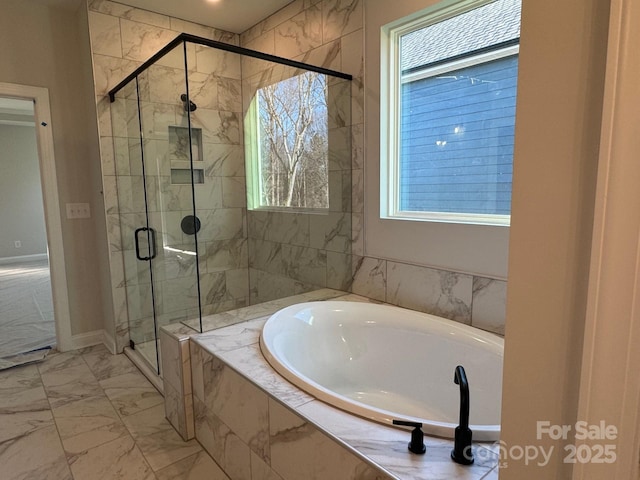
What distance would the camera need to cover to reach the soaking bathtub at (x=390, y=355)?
5.77 ft

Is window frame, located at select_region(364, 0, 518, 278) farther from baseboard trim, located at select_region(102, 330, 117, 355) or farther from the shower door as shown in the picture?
baseboard trim, located at select_region(102, 330, 117, 355)

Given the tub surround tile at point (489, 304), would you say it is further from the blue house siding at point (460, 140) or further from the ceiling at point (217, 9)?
the ceiling at point (217, 9)

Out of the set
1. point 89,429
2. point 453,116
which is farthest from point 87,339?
point 453,116

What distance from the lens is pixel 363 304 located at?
2.32 meters

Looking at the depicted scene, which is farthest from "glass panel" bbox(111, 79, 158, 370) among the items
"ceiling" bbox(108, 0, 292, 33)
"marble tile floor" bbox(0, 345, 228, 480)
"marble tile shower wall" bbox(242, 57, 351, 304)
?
"marble tile shower wall" bbox(242, 57, 351, 304)

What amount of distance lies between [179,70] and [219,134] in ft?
3.18

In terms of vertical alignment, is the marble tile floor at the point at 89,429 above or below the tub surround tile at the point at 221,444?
below

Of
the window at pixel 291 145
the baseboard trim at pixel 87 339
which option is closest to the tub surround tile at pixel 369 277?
the window at pixel 291 145

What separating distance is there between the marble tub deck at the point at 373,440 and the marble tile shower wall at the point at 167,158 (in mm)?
951

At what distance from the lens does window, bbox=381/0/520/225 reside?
74.1 inches

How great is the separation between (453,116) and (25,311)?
4.54m

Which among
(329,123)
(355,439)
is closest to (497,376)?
(355,439)

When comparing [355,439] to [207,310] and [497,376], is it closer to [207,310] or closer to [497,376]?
[497,376]

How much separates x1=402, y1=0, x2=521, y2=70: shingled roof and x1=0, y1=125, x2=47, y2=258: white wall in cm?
713
